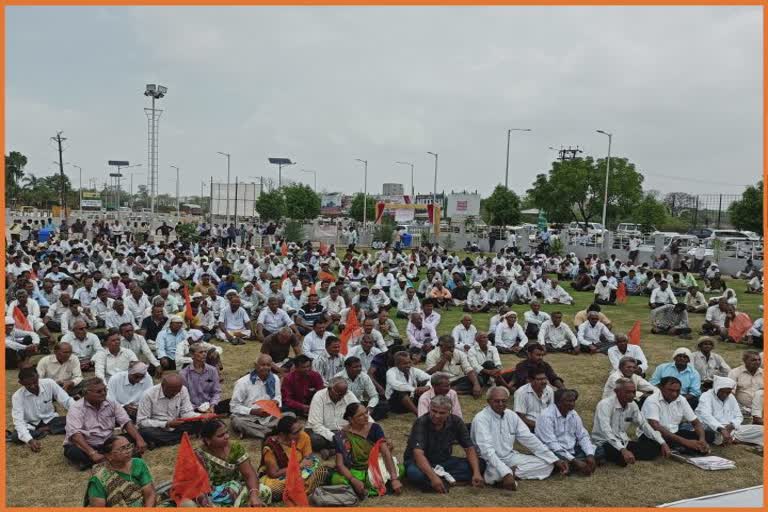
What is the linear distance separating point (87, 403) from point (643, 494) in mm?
4906

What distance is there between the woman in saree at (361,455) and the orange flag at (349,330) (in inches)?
151

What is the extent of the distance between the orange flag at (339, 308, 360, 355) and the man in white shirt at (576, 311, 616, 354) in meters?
3.68

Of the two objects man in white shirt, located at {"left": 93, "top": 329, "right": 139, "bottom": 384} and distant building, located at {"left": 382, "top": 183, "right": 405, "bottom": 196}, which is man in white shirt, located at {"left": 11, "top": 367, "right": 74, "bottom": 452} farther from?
distant building, located at {"left": 382, "top": 183, "right": 405, "bottom": 196}

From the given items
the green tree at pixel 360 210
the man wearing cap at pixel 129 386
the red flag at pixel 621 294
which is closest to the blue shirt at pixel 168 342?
the man wearing cap at pixel 129 386

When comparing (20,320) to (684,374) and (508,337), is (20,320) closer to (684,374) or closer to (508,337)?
(508,337)

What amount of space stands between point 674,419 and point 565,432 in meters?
1.33

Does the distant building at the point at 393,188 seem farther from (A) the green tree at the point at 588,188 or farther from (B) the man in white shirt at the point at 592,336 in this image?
(B) the man in white shirt at the point at 592,336

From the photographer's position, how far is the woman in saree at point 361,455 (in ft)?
18.2

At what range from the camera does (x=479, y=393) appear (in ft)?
28.3

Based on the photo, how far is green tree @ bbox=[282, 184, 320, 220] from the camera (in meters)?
66.0

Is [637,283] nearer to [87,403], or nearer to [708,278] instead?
[708,278]

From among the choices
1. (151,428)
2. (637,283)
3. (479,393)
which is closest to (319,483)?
(151,428)

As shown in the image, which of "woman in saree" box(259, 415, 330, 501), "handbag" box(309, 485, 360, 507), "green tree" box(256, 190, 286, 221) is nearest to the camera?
"handbag" box(309, 485, 360, 507)

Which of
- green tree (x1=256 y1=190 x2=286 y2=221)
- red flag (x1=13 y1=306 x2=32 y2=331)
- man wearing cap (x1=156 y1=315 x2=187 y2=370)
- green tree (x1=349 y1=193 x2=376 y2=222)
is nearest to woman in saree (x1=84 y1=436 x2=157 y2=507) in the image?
man wearing cap (x1=156 y1=315 x2=187 y2=370)
